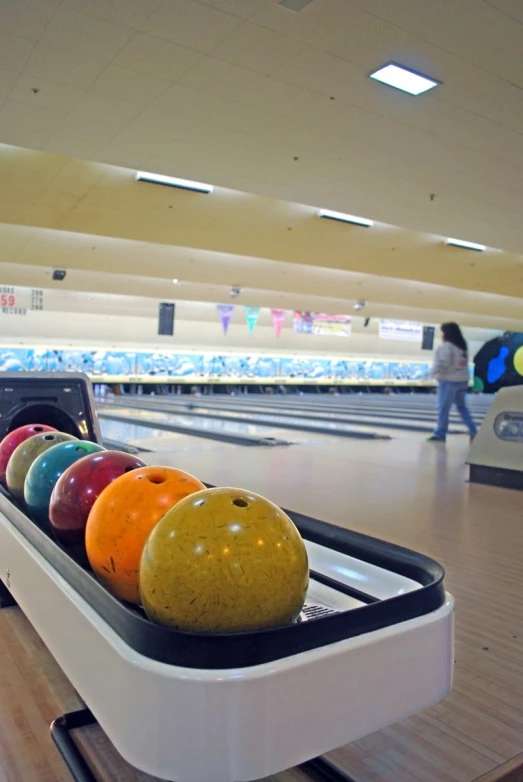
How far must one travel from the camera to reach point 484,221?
794cm

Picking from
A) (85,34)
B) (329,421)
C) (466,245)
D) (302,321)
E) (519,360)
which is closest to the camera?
(85,34)

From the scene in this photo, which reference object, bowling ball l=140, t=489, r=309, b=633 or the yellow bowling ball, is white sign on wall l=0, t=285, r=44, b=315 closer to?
bowling ball l=140, t=489, r=309, b=633

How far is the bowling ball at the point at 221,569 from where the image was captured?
3.95 ft

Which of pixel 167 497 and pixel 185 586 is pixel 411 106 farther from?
pixel 185 586

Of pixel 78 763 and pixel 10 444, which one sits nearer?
pixel 78 763

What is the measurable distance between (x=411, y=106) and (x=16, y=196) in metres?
4.50

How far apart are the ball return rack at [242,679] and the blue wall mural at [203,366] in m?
17.2

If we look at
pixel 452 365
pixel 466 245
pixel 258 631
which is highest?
pixel 466 245

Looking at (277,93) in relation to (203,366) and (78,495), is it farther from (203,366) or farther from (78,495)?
(203,366)

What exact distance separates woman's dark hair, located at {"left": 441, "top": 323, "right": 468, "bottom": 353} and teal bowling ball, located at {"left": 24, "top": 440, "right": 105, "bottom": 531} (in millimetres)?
5133

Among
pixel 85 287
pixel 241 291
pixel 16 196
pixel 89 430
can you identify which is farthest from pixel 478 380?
pixel 89 430

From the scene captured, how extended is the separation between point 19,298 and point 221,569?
14542 mm

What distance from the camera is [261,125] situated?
5262 mm

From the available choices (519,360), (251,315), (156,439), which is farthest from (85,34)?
(519,360)
